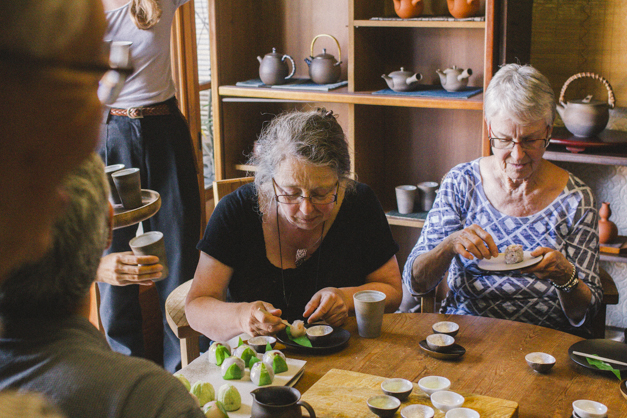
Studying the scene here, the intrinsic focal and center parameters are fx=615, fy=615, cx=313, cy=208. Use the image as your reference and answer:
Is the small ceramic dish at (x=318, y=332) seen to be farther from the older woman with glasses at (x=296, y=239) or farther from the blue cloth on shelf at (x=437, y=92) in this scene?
the blue cloth on shelf at (x=437, y=92)

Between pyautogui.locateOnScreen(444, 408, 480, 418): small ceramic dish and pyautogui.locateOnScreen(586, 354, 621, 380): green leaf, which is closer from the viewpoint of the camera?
pyautogui.locateOnScreen(444, 408, 480, 418): small ceramic dish

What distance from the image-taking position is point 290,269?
1.95 m

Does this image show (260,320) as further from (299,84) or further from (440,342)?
(299,84)

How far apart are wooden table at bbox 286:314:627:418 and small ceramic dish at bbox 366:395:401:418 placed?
205 millimetres

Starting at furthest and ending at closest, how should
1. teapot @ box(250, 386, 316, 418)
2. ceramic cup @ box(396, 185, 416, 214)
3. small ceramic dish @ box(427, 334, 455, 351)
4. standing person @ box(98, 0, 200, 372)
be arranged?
1. ceramic cup @ box(396, 185, 416, 214)
2. standing person @ box(98, 0, 200, 372)
3. small ceramic dish @ box(427, 334, 455, 351)
4. teapot @ box(250, 386, 316, 418)

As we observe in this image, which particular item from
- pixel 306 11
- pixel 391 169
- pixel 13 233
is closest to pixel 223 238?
pixel 13 233

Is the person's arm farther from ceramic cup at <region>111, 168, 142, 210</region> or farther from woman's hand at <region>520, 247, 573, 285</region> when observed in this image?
woman's hand at <region>520, 247, 573, 285</region>

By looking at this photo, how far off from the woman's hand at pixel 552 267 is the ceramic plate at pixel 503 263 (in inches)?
0.6

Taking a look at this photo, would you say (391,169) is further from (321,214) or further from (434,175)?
(321,214)

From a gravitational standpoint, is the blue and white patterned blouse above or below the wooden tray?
below

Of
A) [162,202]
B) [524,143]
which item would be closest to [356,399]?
[524,143]

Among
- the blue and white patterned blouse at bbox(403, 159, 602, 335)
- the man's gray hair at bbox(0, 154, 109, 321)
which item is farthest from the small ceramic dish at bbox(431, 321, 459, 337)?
the man's gray hair at bbox(0, 154, 109, 321)

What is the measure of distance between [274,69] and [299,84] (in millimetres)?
162

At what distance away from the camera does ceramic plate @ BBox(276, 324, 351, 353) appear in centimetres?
159
